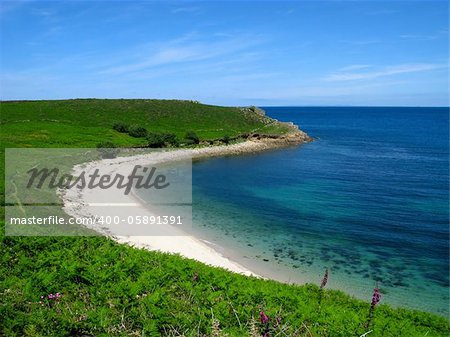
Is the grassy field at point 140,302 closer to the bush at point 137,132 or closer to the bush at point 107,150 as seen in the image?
the bush at point 107,150

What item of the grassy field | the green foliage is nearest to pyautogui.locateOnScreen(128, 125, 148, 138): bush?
the grassy field

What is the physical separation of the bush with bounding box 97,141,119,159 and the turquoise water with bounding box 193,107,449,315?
624 inches

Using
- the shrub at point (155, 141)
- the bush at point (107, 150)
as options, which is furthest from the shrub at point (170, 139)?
the bush at point (107, 150)

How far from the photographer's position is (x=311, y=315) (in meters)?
10.6

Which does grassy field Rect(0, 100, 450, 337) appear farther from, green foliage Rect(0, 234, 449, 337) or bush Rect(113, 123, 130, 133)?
bush Rect(113, 123, 130, 133)

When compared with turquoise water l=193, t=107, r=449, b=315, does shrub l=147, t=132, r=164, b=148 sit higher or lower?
higher

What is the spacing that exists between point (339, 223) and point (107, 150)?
47132 millimetres

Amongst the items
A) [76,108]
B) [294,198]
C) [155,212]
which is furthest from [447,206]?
[76,108]

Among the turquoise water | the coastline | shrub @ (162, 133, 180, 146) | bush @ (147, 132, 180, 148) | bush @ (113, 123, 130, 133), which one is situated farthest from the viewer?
bush @ (113, 123, 130, 133)

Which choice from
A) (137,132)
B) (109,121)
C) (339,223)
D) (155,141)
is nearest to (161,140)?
(155,141)

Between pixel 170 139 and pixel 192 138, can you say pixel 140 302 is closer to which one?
pixel 170 139

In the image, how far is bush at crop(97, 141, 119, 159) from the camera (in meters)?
68.2

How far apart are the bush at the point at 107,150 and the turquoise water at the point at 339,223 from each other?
15848 millimetres

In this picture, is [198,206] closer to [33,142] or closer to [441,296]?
[441,296]
